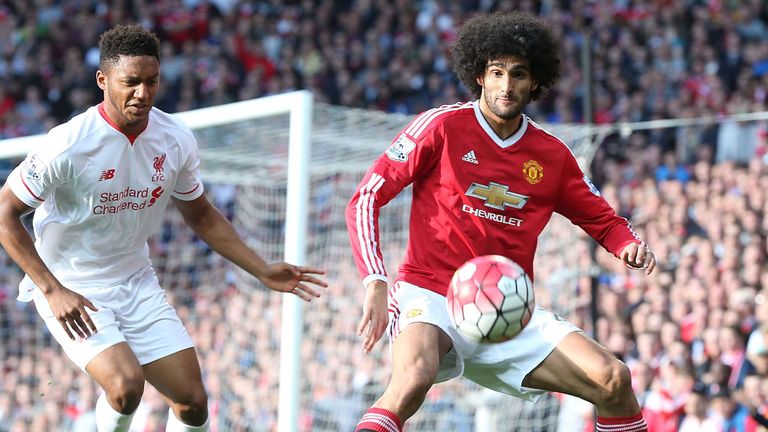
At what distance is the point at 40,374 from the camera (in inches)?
482

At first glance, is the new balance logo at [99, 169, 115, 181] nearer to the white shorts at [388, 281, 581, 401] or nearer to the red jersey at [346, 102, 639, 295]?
the red jersey at [346, 102, 639, 295]

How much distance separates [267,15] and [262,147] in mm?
11529

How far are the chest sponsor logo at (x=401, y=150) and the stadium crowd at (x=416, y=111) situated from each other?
4.52m

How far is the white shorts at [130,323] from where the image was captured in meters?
5.66

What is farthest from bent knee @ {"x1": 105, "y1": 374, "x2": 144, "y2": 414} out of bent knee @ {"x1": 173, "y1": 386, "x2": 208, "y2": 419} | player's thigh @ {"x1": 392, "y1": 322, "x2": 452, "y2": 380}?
player's thigh @ {"x1": 392, "y1": 322, "x2": 452, "y2": 380}

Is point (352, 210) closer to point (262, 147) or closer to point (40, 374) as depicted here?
point (262, 147)

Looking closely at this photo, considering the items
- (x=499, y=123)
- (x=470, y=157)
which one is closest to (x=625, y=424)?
Result: (x=470, y=157)

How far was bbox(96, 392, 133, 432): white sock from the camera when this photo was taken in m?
5.63

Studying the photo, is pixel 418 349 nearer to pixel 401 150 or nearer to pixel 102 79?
pixel 401 150

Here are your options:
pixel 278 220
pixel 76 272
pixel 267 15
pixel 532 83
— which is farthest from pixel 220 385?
pixel 267 15

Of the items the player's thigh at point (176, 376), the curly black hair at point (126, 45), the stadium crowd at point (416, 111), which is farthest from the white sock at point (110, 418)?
the stadium crowd at point (416, 111)

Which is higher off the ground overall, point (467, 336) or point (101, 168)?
point (101, 168)

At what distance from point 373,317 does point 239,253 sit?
132cm

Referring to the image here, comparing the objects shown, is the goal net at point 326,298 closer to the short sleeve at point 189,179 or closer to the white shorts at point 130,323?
the short sleeve at point 189,179
